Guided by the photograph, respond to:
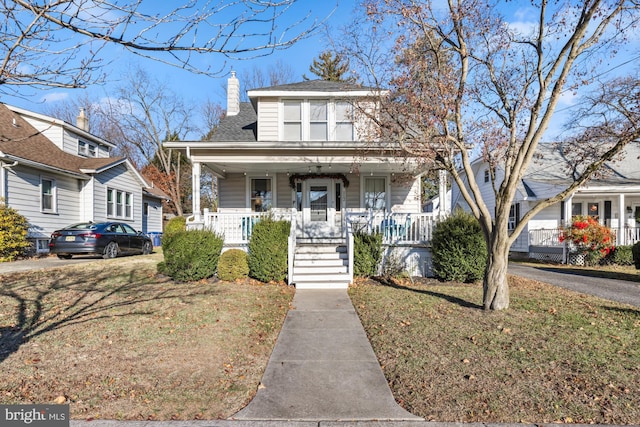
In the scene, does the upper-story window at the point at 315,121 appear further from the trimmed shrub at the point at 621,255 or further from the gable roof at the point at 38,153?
the trimmed shrub at the point at 621,255

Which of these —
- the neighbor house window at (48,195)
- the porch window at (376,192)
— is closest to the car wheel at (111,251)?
the neighbor house window at (48,195)

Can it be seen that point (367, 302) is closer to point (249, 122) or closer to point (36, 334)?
point (36, 334)

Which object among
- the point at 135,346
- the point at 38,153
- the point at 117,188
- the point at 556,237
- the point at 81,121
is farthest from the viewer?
the point at 81,121

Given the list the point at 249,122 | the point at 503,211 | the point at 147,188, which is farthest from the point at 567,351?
the point at 147,188

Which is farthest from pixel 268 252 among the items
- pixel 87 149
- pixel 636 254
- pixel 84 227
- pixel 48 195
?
pixel 87 149

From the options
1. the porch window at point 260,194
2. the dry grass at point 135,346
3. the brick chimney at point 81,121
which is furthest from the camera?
the brick chimney at point 81,121

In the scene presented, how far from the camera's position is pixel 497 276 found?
6129 mm

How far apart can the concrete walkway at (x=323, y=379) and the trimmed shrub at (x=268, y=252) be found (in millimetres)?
3212

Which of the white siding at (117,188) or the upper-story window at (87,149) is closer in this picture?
the white siding at (117,188)

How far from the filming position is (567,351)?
4.31m

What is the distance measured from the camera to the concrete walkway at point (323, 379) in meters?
3.07

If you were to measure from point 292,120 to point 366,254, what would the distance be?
19.9ft

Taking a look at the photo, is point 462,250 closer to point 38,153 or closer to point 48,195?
point 48,195

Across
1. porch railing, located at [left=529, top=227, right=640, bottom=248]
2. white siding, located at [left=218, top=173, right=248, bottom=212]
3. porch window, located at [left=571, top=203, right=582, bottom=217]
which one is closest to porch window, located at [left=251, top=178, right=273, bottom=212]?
white siding, located at [left=218, top=173, right=248, bottom=212]
